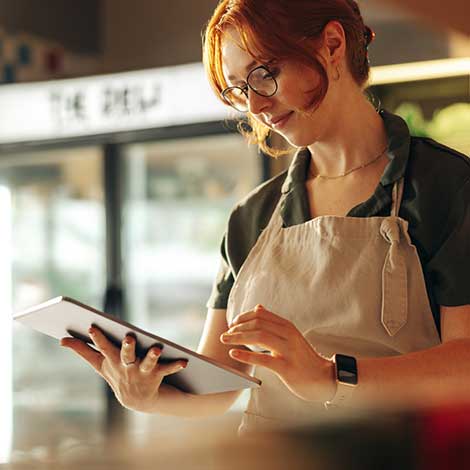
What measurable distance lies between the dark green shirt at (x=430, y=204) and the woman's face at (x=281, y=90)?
13 centimetres

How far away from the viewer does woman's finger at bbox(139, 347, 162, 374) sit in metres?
1.17

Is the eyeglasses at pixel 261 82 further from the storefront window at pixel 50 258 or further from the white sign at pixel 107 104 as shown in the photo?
the storefront window at pixel 50 258

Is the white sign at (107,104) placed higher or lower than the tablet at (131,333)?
higher

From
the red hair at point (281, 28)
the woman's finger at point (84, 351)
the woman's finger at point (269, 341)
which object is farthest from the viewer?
the woman's finger at point (84, 351)

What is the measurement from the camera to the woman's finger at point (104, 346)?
120 centimetres

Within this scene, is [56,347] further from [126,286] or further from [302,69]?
[302,69]

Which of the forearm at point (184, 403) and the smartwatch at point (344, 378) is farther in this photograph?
the forearm at point (184, 403)

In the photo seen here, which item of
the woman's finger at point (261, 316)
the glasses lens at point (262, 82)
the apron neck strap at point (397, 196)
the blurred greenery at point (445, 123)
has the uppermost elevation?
the blurred greenery at point (445, 123)

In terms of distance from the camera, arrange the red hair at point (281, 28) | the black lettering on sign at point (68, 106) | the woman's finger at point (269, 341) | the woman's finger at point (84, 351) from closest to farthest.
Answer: the woman's finger at point (269, 341), the red hair at point (281, 28), the woman's finger at point (84, 351), the black lettering on sign at point (68, 106)

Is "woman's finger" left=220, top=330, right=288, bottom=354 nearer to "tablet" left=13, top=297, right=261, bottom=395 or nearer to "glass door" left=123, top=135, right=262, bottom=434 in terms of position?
"tablet" left=13, top=297, right=261, bottom=395

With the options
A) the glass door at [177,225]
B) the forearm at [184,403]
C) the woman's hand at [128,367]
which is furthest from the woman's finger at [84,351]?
the glass door at [177,225]

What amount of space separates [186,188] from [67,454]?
13.5ft

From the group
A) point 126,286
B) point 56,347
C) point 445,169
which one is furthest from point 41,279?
point 445,169

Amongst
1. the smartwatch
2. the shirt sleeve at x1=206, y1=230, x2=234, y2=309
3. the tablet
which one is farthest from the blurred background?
the smartwatch
